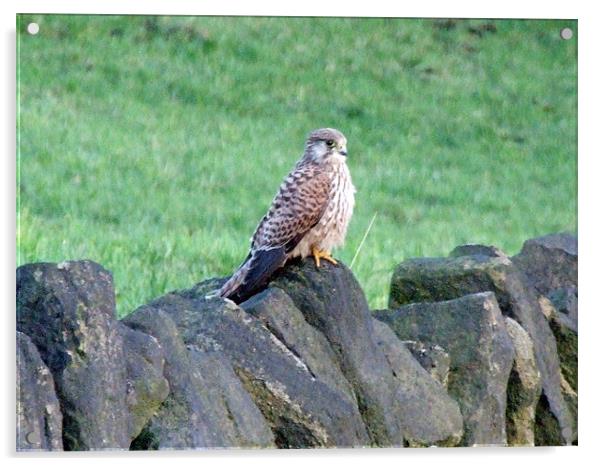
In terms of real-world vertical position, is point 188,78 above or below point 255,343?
above

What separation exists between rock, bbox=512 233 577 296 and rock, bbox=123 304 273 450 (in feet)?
4.40

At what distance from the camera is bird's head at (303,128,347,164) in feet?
11.9

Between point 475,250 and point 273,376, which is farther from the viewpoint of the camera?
point 475,250

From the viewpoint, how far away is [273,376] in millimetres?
3363

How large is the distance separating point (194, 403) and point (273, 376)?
1.00ft

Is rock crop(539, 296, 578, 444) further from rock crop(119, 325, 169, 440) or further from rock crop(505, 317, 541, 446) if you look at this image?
rock crop(119, 325, 169, 440)

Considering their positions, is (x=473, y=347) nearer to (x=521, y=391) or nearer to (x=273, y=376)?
(x=521, y=391)

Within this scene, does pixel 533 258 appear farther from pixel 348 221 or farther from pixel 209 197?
pixel 209 197

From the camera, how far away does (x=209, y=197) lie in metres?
3.86

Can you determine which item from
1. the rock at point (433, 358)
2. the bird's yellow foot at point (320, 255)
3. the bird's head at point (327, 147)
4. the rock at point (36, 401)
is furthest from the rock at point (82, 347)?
the rock at point (433, 358)

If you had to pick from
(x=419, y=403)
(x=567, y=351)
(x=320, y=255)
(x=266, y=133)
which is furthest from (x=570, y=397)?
(x=266, y=133)

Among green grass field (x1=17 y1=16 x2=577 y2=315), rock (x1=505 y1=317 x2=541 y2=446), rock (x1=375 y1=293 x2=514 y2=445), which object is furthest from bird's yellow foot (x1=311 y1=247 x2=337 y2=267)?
rock (x1=505 y1=317 x2=541 y2=446)

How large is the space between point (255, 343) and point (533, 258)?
1340 millimetres
